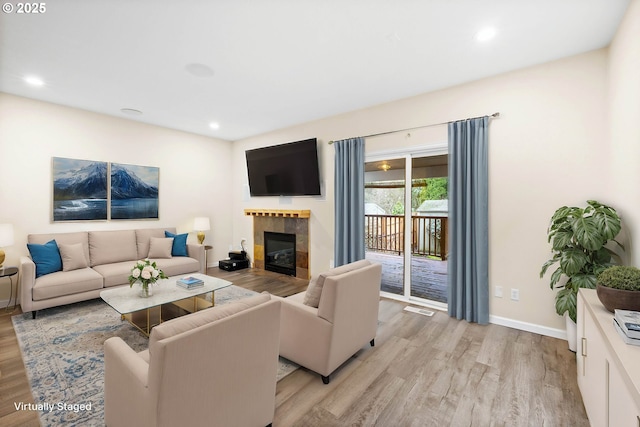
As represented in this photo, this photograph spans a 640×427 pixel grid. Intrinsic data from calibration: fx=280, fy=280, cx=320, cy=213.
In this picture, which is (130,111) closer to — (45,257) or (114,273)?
(45,257)

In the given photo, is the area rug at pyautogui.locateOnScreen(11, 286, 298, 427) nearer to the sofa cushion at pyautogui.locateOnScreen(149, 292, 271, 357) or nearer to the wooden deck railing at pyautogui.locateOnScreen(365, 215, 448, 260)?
the sofa cushion at pyautogui.locateOnScreen(149, 292, 271, 357)

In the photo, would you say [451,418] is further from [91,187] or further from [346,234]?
[91,187]

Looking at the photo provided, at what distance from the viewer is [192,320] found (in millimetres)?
1279

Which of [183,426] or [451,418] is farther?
[451,418]

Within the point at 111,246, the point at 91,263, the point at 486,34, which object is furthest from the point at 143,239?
the point at 486,34

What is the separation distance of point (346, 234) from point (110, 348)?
322 centimetres

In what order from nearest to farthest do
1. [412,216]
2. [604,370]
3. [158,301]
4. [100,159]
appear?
[604,370] → [158,301] → [412,216] → [100,159]

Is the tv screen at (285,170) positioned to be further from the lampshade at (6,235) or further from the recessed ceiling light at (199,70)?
the lampshade at (6,235)

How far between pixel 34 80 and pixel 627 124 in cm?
579

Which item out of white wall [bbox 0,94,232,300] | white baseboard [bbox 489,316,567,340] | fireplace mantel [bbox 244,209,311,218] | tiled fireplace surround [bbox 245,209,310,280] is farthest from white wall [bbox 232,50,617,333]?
white wall [bbox 0,94,232,300]

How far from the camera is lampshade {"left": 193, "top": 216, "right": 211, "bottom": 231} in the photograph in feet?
17.6

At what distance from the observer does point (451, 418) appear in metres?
1.77

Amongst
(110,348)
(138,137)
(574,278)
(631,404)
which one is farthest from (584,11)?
(138,137)

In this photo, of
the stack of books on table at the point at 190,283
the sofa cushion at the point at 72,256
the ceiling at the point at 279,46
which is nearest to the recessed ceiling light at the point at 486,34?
the ceiling at the point at 279,46
